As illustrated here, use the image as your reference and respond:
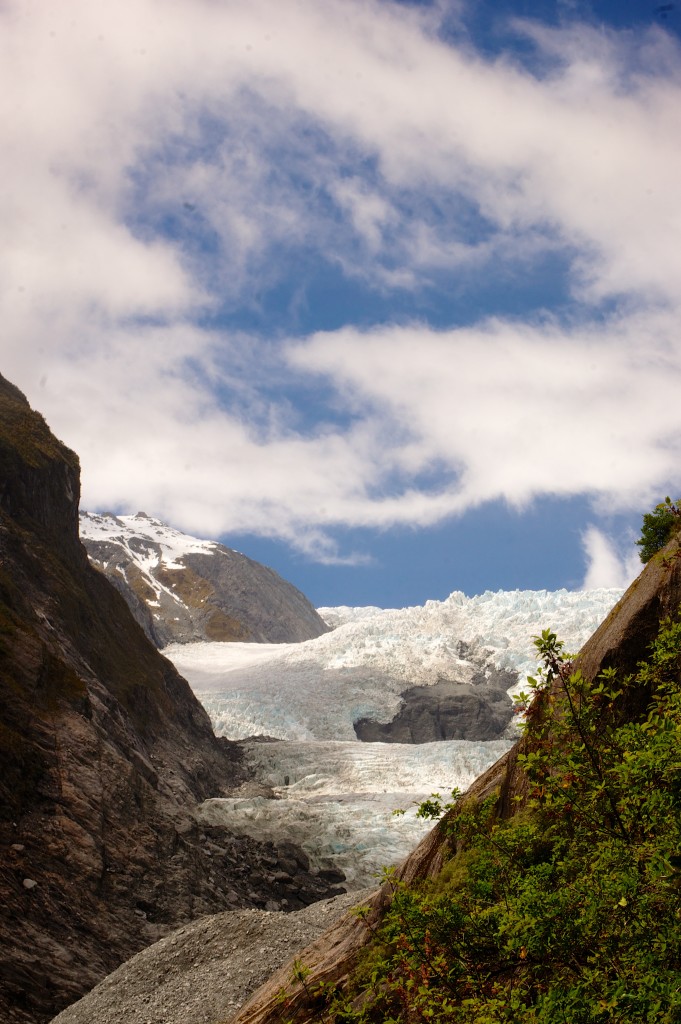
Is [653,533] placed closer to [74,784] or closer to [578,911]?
[578,911]

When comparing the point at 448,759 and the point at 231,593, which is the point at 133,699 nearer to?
the point at 448,759

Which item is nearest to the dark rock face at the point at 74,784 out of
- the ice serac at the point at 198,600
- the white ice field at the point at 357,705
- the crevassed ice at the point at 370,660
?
the white ice field at the point at 357,705

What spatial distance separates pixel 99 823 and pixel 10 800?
4523mm

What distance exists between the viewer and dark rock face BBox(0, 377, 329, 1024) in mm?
25078

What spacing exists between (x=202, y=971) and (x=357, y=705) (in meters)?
71.0

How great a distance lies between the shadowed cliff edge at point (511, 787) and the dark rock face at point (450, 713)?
257 feet

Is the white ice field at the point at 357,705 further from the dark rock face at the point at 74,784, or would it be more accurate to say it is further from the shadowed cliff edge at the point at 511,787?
the shadowed cliff edge at the point at 511,787

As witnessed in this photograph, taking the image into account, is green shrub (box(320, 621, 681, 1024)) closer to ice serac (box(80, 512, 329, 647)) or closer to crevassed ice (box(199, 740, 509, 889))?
crevassed ice (box(199, 740, 509, 889))

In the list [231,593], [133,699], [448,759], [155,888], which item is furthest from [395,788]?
[231,593]

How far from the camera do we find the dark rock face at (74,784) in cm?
2508

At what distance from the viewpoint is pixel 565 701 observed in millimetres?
7121

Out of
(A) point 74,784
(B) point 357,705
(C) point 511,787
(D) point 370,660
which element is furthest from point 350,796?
(C) point 511,787

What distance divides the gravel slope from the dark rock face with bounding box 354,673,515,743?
233 ft

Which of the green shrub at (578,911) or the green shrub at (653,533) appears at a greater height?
the green shrub at (653,533)
